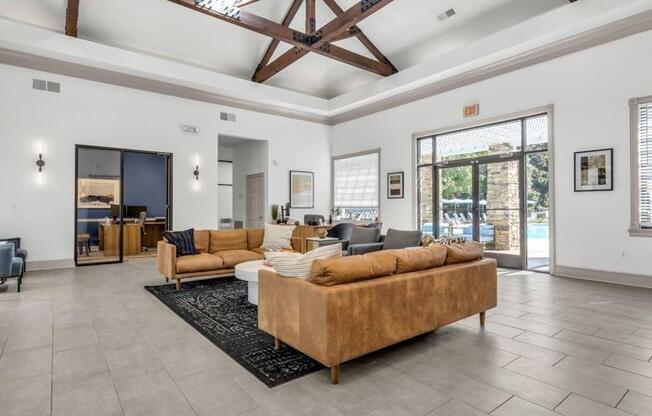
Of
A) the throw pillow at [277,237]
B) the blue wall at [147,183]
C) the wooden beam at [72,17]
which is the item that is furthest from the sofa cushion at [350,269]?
the blue wall at [147,183]

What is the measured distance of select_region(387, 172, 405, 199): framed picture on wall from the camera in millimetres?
8742

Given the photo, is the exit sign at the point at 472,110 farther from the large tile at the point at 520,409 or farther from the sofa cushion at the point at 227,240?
the large tile at the point at 520,409

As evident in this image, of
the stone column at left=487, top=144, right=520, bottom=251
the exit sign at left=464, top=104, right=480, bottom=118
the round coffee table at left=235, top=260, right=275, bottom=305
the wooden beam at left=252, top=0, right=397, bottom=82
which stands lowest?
the round coffee table at left=235, top=260, right=275, bottom=305

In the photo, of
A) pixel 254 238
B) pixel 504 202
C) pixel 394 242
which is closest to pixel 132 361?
pixel 394 242

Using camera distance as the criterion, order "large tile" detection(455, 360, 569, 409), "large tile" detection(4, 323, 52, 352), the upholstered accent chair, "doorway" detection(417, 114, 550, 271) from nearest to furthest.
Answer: "large tile" detection(455, 360, 569, 409) → "large tile" detection(4, 323, 52, 352) → "doorway" detection(417, 114, 550, 271) → the upholstered accent chair

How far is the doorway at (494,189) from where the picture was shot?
6.51 m

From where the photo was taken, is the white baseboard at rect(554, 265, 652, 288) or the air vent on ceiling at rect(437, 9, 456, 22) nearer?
the white baseboard at rect(554, 265, 652, 288)

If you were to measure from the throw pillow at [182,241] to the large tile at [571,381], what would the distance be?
4.50 metres

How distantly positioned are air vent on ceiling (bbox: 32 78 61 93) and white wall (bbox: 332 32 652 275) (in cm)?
800

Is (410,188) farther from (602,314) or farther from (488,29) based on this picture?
(602,314)

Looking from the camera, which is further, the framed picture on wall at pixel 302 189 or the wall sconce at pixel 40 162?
the framed picture on wall at pixel 302 189

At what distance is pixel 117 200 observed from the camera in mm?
7582

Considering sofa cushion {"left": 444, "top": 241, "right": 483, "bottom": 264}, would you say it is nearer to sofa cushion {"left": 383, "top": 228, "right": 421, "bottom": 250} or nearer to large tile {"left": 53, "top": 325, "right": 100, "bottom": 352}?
sofa cushion {"left": 383, "top": 228, "right": 421, "bottom": 250}

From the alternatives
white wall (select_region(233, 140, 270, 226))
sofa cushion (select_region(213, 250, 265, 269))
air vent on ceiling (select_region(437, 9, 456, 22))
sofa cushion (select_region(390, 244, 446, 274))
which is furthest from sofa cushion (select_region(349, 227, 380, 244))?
white wall (select_region(233, 140, 270, 226))
